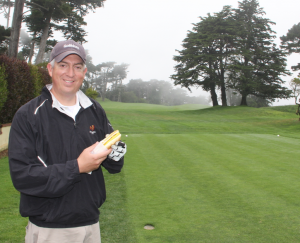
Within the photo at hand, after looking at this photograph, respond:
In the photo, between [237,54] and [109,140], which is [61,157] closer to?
[109,140]

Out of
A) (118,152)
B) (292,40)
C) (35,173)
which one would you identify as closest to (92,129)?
(118,152)

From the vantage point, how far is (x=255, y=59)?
143 ft

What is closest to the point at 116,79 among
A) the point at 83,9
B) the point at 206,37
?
the point at 206,37

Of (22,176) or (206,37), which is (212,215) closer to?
(22,176)

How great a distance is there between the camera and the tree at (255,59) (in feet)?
134

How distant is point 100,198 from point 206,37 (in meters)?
43.2

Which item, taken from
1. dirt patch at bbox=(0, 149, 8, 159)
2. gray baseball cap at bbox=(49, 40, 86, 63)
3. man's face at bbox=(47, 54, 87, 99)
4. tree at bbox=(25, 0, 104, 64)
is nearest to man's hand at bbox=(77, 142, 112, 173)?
man's face at bbox=(47, 54, 87, 99)

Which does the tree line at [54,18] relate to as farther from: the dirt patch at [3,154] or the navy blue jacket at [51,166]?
the navy blue jacket at [51,166]

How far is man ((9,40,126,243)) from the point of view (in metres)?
1.75

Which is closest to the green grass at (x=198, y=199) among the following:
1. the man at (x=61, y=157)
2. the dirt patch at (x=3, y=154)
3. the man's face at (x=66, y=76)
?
the dirt patch at (x=3, y=154)

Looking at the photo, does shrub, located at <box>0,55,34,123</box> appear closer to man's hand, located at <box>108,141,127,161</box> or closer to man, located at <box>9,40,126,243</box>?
man, located at <box>9,40,126,243</box>

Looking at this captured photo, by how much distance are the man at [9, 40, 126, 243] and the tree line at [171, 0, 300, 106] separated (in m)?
39.3

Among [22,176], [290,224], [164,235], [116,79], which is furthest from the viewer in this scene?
[116,79]

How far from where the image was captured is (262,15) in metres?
45.3
